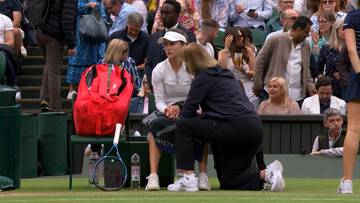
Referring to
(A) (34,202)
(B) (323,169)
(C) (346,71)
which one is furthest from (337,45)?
(A) (34,202)

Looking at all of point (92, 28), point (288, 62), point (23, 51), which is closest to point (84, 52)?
point (92, 28)

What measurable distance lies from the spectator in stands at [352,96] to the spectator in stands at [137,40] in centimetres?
719

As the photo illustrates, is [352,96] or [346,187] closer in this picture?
[352,96]

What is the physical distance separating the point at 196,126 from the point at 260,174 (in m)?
0.94

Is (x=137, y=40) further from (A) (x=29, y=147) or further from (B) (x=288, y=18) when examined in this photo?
(A) (x=29, y=147)

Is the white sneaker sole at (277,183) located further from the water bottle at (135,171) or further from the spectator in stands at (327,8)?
the spectator in stands at (327,8)

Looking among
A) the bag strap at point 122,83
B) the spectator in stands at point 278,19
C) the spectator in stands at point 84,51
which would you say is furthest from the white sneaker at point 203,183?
the spectator in stands at point 278,19

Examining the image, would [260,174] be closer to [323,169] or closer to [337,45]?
[323,169]

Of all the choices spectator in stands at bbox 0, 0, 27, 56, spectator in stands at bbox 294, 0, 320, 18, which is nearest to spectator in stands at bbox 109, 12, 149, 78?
spectator in stands at bbox 0, 0, 27, 56

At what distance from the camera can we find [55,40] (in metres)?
19.7

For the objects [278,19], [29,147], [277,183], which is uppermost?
[278,19]

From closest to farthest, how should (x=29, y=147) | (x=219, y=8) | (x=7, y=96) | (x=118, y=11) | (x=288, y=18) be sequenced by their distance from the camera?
(x=7, y=96), (x=29, y=147), (x=288, y=18), (x=219, y=8), (x=118, y=11)

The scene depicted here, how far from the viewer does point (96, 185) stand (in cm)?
1487

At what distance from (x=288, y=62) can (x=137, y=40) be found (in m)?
2.34
